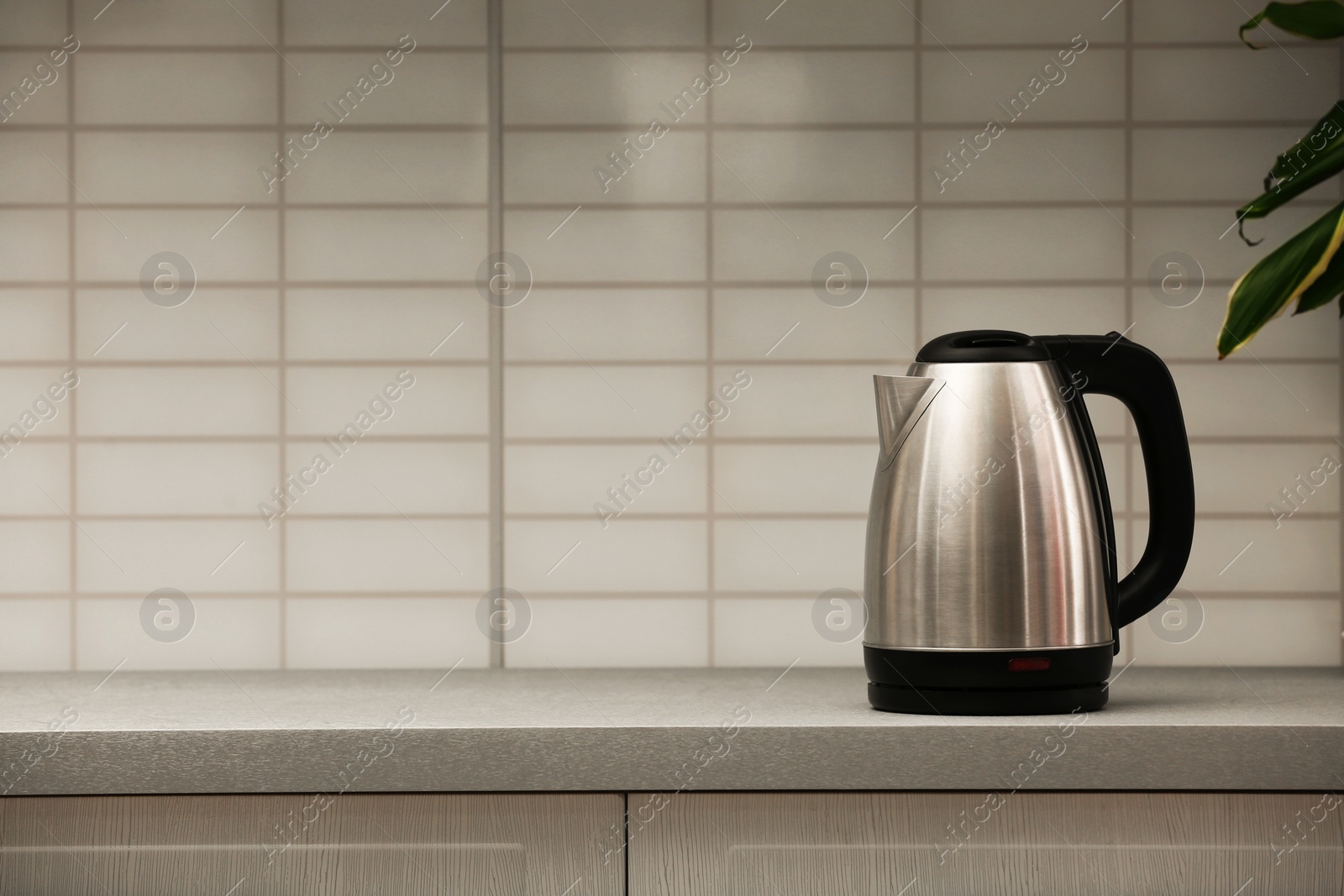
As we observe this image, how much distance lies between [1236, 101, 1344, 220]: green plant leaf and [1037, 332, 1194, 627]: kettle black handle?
293 mm

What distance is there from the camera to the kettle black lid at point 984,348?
2.86ft

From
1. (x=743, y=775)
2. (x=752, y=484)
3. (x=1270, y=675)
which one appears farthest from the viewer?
(x=752, y=484)

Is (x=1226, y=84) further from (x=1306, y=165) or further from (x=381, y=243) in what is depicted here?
(x=381, y=243)

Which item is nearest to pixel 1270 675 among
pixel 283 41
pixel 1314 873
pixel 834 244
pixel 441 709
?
pixel 1314 873

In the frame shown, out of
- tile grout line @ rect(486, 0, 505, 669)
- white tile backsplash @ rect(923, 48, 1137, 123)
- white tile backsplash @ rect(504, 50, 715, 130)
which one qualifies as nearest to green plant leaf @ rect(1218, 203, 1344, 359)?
white tile backsplash @ rect(923, 48, 1137, 123)

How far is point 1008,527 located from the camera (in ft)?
2.74

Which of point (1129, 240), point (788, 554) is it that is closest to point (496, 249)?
point (788, 554)

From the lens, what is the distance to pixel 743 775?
78 centimetres

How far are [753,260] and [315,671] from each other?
679 millimetres

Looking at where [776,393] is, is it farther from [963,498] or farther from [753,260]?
[963,498]

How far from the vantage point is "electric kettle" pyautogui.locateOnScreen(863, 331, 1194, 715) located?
0.83m

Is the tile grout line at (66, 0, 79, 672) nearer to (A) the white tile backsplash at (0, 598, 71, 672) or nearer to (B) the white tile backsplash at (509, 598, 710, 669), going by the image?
(A) the white tile backsplash at (0, 598, 71, 672)

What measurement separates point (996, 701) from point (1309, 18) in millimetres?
801

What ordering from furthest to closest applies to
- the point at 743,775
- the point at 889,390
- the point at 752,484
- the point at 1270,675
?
the point at 752,484
the point at 1270,675
the point at 889,390
the point at 743,775
